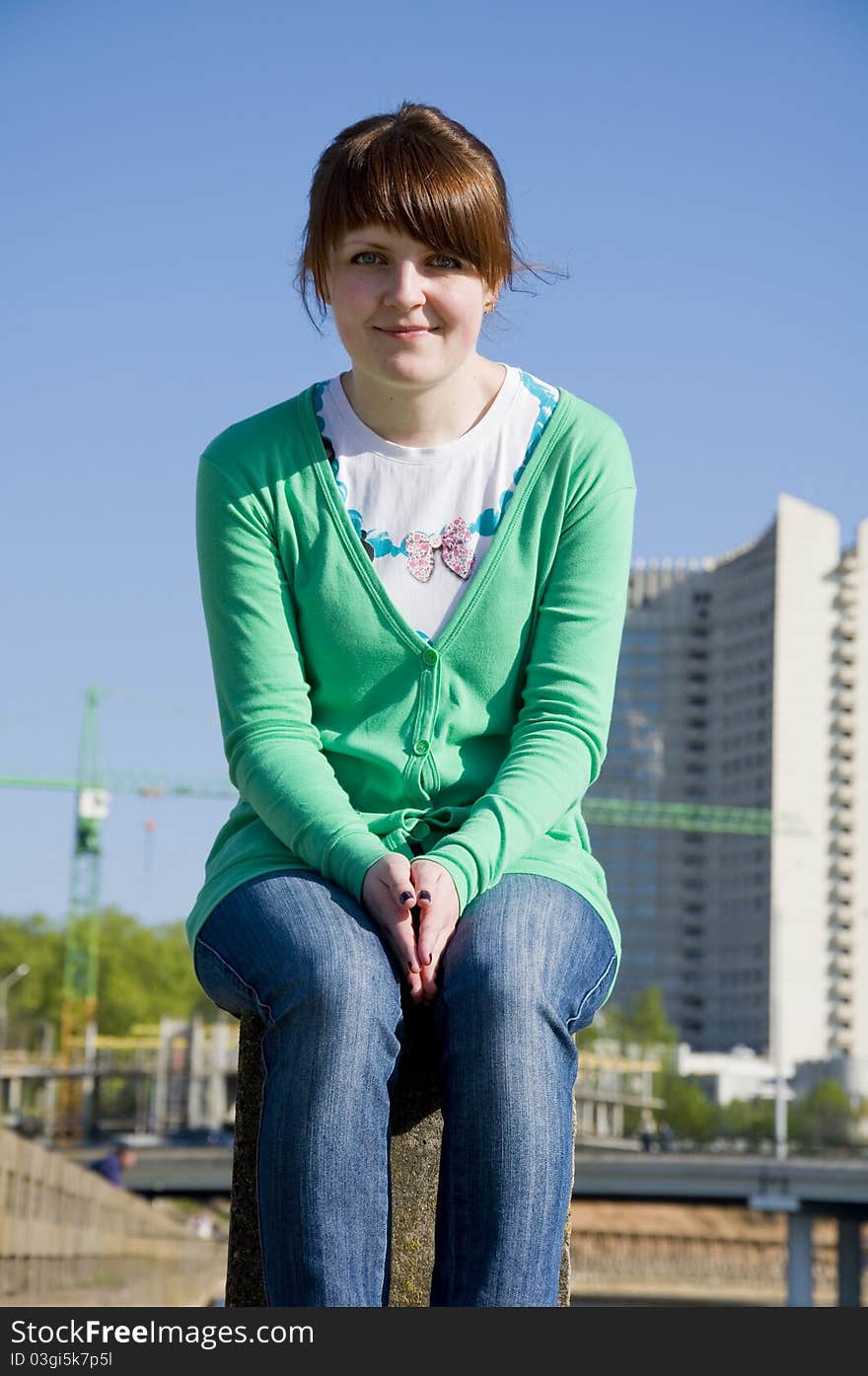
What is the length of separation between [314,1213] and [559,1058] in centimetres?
36

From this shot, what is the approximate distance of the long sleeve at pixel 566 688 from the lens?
8.73ft

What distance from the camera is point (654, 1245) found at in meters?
80.2

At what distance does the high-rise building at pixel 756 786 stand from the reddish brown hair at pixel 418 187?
96.3 metres

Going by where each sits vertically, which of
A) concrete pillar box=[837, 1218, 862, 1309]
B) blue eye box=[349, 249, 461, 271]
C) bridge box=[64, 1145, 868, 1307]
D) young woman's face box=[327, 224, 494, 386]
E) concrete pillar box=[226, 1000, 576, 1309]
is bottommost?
concrete pillar box=[837, 1218, 862, 1309]

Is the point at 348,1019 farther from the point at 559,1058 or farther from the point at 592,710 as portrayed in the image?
the point at 592,710

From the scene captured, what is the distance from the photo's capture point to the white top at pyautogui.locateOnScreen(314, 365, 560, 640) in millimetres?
2869

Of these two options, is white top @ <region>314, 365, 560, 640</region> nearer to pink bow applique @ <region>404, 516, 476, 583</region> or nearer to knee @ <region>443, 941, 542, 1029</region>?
pink bow applique @ <region>404, 516, 476, 583</region>

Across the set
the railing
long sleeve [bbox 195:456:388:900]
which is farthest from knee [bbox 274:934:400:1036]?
the railing

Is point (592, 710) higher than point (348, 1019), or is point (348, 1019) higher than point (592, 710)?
point (592, 710)

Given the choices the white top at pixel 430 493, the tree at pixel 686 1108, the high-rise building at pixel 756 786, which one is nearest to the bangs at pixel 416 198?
the white top at pixel 430 493

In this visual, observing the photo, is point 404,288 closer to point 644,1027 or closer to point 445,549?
point 445,549
